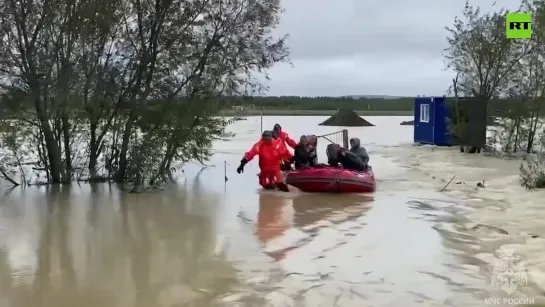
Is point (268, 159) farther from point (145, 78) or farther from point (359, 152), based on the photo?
point (145, 78)

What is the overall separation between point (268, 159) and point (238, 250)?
6.37 metres

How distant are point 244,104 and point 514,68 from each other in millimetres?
11454

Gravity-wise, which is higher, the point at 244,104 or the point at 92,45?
the point at 92,45

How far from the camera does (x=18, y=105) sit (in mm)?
14930

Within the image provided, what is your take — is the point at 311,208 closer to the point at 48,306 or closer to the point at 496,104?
the point at 48,306

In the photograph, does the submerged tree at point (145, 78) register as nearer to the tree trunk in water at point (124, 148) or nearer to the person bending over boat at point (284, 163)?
the tree trunk in water at point (124, 148)

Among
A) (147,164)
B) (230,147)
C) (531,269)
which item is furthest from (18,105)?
(230,147)

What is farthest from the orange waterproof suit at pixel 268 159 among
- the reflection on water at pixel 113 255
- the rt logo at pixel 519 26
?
the rt logo at pixel 519 26

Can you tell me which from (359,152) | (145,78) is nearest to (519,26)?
(359,152)

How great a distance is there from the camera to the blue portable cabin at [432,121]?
27953 mm

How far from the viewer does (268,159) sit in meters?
15.3

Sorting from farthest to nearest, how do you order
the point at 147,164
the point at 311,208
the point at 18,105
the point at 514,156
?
the point at 514,156 → the point at 147,164 → the point at 18,105 → the point at 311,208

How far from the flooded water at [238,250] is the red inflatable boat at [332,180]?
0.31m

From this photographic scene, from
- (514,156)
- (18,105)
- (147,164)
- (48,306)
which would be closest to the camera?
(48,306)
